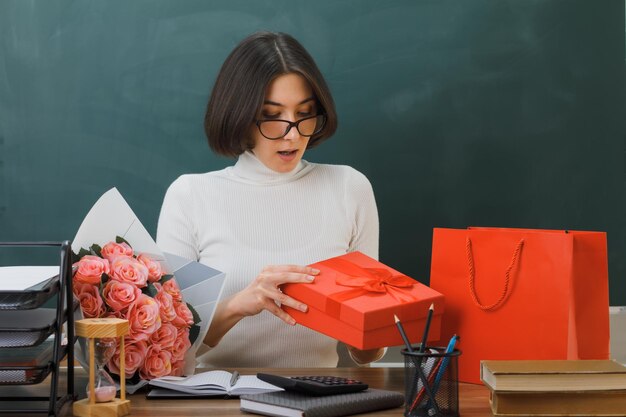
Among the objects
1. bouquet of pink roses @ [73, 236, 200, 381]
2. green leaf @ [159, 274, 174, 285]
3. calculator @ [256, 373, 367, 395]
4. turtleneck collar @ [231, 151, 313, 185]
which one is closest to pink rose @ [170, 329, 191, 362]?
bouquet of pink roses @ [73, 236, 200, 381]

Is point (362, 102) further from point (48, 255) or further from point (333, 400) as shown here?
point (333, 400)

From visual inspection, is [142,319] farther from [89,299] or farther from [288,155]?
[288,155]

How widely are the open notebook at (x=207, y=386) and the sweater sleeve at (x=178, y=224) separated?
752 mm

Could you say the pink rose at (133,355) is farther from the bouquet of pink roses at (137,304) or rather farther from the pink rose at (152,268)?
the pink rose at (152,268)

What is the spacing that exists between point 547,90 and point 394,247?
73 cm

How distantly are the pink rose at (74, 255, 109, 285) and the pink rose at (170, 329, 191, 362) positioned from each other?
0.20m

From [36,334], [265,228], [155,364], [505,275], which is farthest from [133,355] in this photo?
[265,228]

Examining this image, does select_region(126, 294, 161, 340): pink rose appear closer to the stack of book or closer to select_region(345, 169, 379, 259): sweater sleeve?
the stack of book

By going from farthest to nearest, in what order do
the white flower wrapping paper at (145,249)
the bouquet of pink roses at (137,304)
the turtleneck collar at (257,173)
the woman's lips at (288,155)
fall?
the turtleneck collar at (257,173) → the woman's lips at (288,155) → the white flower wrapping paper at (145,249) → the bouquet of pink roses at (137,304)

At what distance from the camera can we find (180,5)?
2.47 m

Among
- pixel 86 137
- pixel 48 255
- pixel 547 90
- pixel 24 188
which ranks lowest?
pixel 48 255

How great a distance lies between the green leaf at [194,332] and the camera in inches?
64.0

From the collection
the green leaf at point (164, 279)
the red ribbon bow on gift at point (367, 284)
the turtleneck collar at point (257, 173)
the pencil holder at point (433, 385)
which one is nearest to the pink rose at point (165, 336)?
the green leaf at point (164, 279)

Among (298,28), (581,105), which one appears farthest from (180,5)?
(581,105)
